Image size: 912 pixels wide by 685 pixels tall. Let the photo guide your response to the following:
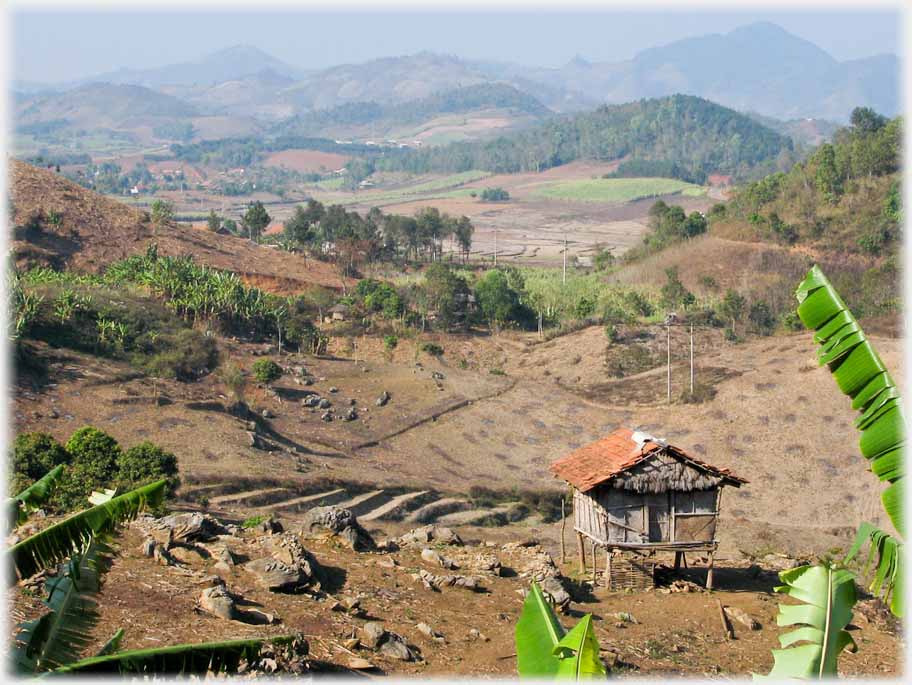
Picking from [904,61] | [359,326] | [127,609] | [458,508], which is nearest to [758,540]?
[458,508]

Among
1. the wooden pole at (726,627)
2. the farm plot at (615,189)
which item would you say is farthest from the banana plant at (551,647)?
the farm plot at (615,189)

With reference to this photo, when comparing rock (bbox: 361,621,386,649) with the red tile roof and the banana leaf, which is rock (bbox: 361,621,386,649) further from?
the banana leaf

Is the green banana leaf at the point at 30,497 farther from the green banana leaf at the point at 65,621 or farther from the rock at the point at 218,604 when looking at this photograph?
the rock at the point at 218,604

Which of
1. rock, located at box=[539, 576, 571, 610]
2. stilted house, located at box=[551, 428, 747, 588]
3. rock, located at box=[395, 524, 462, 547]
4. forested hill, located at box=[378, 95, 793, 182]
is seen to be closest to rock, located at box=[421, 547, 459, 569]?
rock, located at box=[395, 524, 462, 547]

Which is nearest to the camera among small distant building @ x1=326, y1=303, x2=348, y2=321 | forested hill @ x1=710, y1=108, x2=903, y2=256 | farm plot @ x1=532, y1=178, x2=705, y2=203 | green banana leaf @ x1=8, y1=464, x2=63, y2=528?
green banana leaf @ x1=8, y1=464, x2=63, y2=528

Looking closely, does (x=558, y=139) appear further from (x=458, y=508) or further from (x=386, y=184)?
(x=458, y=508)

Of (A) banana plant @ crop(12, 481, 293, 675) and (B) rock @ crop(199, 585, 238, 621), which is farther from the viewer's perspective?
(B) rock @ crop(199, 585, 238, 621)
